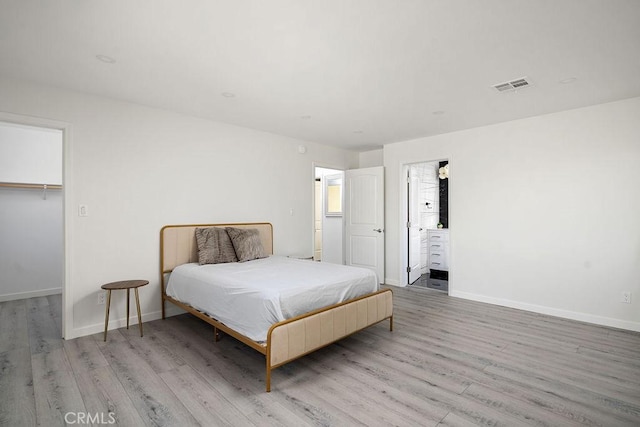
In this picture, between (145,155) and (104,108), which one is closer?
(104,108)

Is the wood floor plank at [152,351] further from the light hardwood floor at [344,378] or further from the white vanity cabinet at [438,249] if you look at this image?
the white vanity cabinet at [438,249]

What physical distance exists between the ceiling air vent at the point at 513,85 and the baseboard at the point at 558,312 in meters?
2.69

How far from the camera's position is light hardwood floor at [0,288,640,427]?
1.95 metres

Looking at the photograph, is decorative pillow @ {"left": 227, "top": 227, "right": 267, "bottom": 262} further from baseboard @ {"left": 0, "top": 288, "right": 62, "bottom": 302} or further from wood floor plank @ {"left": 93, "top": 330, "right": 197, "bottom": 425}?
baseboard @ {"left": 0, "top": 288, "right": 62, "bottom": 302}

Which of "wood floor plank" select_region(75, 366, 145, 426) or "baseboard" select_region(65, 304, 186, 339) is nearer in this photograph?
"wood floor plank" select_region(75, 366, 145, 426)

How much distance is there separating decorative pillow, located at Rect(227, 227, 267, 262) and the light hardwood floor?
946 mm

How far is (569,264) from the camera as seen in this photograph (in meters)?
3.72

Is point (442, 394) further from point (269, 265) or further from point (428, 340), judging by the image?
point (269, 265)

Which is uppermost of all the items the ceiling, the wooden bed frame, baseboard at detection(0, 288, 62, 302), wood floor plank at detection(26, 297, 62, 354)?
the ceiling

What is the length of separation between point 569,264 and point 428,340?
2.10 meters

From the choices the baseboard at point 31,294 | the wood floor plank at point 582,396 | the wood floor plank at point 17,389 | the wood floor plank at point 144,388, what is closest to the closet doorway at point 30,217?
the baseboard at point 31,294

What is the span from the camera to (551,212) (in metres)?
3.84

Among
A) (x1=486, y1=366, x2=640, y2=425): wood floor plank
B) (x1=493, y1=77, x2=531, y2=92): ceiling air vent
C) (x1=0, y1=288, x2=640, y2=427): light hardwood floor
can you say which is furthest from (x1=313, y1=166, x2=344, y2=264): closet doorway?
(x1=486, y1=366, x2=640, y2=425): wood floor plank

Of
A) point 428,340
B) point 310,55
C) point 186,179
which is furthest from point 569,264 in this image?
point 186,179
